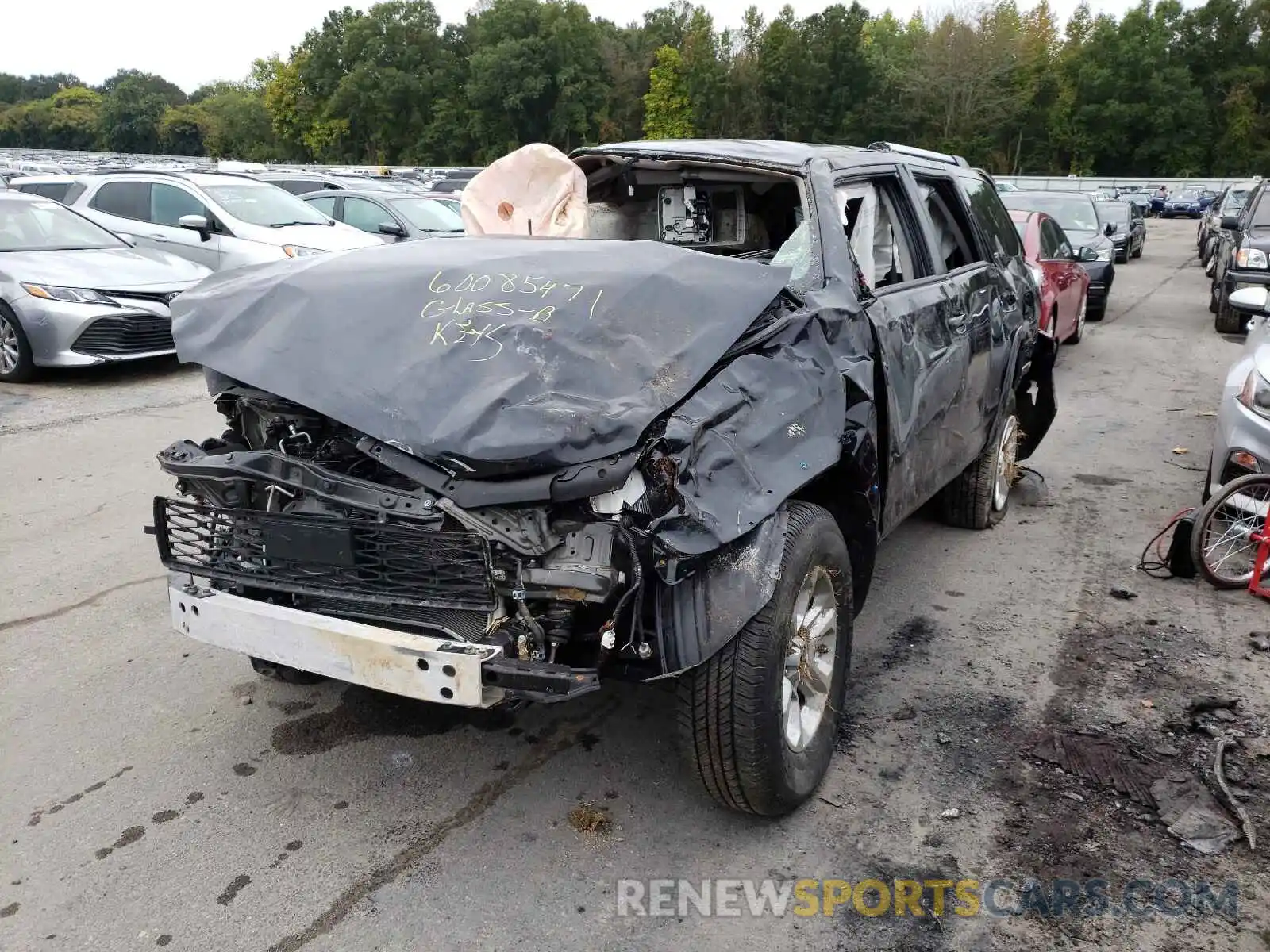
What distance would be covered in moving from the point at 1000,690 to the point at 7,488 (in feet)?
19.8

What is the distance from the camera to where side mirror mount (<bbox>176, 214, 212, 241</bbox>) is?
10.7m

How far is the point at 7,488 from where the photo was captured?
6.27m

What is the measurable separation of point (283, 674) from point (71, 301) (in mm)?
6987

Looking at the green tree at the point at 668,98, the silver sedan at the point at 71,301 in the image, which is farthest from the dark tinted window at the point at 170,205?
the green tree at the point at 668,98

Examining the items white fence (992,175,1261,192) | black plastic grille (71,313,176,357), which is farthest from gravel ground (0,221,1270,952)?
white fence (992,175,1261,192)

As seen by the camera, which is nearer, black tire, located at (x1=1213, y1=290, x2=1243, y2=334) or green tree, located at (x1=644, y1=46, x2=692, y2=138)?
black tire, located at (x1=1213, y1=290, x2=1243, y2=334)

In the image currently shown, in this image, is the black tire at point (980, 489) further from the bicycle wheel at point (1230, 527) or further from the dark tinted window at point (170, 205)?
the dark tinted window at point (170, 205)

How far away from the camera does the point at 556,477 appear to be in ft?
8.36

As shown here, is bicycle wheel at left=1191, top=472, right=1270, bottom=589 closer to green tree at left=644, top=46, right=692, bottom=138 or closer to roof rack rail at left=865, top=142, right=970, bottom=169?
roof rack rail at left=865, top=142, right=970, bottom=169

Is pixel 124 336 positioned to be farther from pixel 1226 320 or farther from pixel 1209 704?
pixel 1226 320

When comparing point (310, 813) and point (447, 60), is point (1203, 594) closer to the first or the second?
point (310, 813)

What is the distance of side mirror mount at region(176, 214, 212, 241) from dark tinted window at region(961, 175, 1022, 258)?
848 centimetres

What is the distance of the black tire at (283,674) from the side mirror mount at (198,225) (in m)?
8.36

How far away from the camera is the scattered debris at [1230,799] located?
9.64 ft
